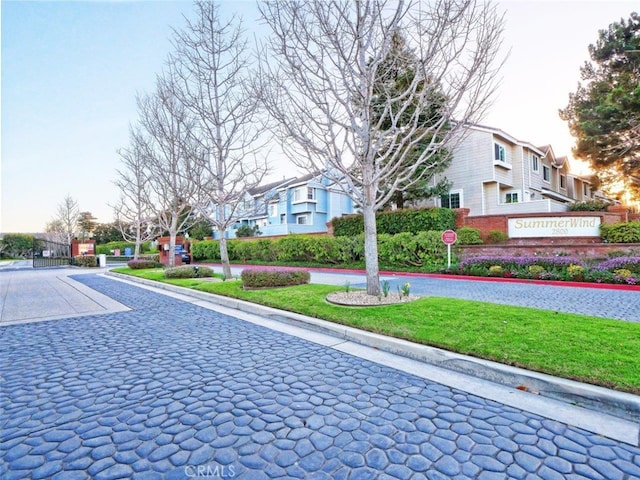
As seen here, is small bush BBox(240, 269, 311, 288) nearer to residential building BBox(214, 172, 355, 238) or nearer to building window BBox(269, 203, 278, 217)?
A: residential building BBox(214, 172, 355, 238)

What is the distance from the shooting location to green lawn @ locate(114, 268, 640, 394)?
3.34 meters

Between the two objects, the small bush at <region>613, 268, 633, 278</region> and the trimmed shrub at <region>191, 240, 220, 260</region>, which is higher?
the trimmed shrub at <region>191, 240, 220, 260</region>

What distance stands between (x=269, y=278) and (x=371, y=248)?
3.59m

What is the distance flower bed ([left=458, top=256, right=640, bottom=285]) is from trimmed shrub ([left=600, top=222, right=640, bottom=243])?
286 centimetres

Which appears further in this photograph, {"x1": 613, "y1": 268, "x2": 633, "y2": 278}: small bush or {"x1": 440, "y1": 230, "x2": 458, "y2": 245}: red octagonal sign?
{"x1": 440, "y1": 230, "x2": 458, "y2": 245}: red octagonal sign

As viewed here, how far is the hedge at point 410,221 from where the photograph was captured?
1581 cm

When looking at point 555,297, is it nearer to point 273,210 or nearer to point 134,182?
point 134,182

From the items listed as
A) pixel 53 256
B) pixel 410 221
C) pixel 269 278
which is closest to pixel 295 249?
pixel 410 221

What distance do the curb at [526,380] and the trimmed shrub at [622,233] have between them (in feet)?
42.1

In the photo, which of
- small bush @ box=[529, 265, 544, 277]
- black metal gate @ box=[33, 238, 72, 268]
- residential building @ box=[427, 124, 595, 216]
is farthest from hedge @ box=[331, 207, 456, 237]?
black metal gate @ box=[33, 238, 72, 268]

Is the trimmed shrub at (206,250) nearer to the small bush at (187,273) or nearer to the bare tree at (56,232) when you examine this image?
the small bush at (187,273)

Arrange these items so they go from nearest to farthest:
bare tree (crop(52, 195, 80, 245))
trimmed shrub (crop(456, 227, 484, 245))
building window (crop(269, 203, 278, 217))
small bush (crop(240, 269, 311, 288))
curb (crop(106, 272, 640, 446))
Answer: curb (crop(106, 272, 640, 446))
small bush (crop(240, 269, 311, 288))
trimmed shrub (crop(456, 227, 484, 245))
bare tree (crop(52, 195, 80, 245))
building window (crop(269, 203, 278, 217))

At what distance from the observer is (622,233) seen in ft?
40.5

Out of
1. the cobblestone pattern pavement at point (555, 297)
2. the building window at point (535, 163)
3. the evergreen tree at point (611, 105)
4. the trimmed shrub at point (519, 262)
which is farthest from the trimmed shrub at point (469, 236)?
the building window at point (535, 163)
